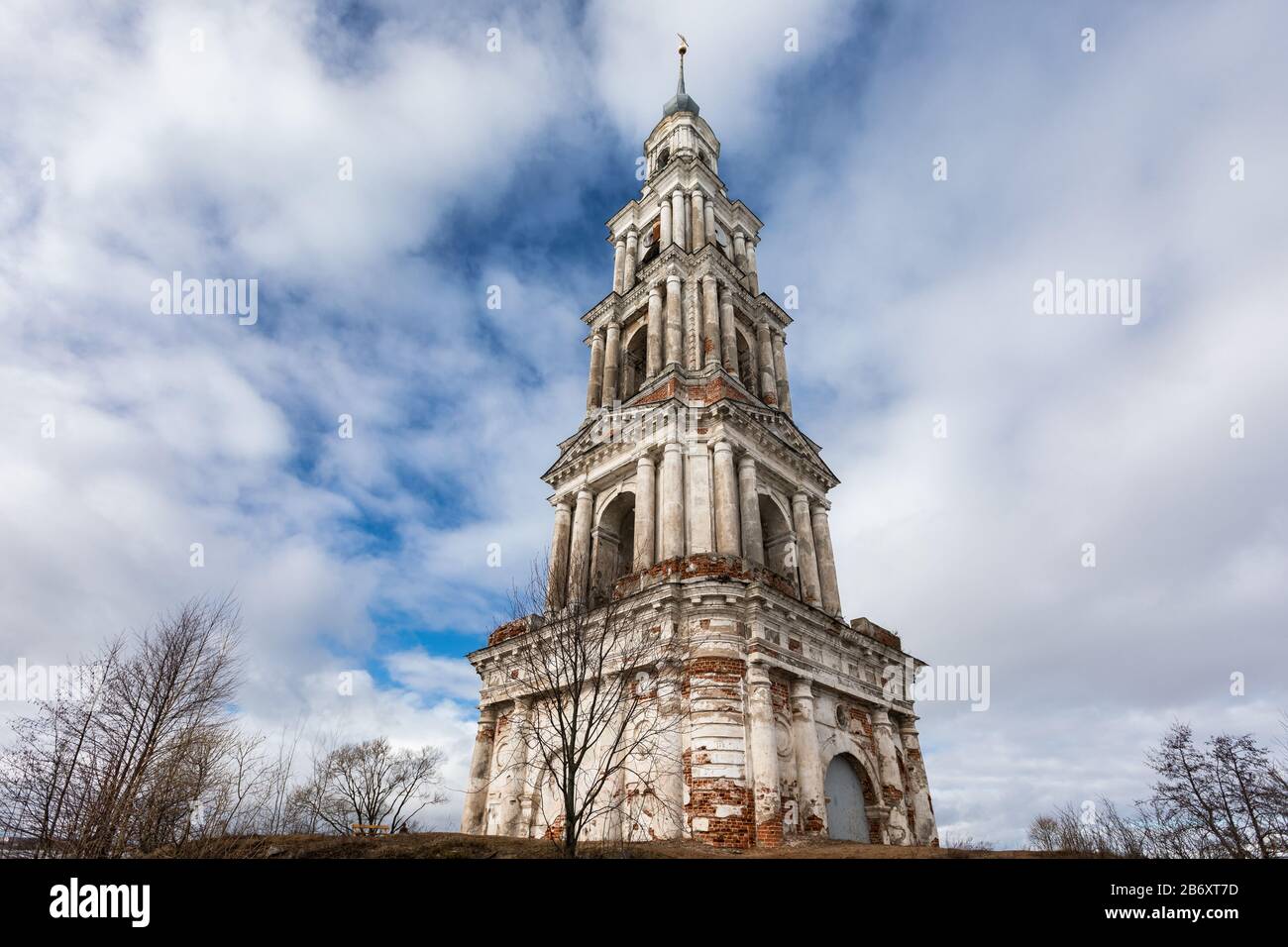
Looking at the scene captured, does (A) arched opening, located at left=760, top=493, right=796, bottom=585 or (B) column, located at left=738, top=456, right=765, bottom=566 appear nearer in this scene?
(B) column, located at left=738, top=456, right=765, bottom=566

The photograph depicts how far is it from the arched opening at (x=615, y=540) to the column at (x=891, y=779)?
9.65m

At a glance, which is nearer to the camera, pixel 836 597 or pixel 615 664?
pixel 615 664

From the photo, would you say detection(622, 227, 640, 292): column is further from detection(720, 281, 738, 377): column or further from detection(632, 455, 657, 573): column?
detection(632, 455, 657, 573): column

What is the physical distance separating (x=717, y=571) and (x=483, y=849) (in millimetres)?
8490

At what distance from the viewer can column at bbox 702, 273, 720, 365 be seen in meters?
24.9

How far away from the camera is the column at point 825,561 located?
891 inches

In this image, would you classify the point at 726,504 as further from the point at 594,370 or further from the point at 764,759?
the point at 594,370

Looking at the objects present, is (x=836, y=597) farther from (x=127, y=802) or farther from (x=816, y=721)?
(x=127, y=802)

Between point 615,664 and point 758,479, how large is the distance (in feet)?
31.4

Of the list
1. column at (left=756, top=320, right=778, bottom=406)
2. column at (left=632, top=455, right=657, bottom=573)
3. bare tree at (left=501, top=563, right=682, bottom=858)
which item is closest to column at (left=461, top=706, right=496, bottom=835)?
bare tree at (left=501, top=563, right=682, bottom=858)

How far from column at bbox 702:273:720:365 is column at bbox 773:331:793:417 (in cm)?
430
